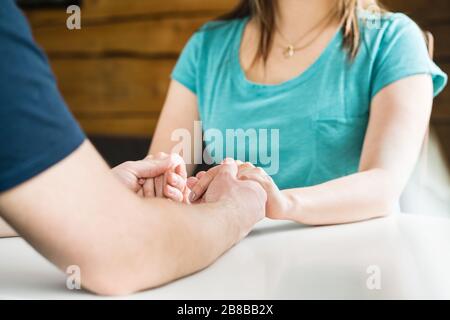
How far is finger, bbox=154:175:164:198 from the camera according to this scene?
0.72m

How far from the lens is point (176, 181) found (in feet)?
2.30

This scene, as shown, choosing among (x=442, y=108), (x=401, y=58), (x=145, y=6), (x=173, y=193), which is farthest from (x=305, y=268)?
(x=145, y=6)

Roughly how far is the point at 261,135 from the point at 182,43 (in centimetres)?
113

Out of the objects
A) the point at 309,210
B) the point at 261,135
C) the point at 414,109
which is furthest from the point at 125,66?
the point at 309,210

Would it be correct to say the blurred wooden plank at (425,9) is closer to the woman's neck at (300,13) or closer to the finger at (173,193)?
the woman's neck at (300,13)

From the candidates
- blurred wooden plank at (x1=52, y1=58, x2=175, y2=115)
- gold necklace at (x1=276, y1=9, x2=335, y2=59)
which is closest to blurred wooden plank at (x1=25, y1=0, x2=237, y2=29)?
blurred wooden plank at (x1=52, y1=58, x2=175, y2=115)

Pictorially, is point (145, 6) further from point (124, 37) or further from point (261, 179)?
point (261, 179)

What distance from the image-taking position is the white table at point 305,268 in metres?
0.48

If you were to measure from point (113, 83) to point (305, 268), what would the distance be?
1858 mm

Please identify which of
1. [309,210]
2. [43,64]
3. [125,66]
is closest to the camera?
[43,64]

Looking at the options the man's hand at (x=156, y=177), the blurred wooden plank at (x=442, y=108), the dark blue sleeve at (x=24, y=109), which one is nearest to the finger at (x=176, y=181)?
the man's hand at (x=156, y=177)

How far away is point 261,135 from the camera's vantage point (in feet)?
3.43

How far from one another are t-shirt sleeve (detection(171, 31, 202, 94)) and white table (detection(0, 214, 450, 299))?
0.52 metres
